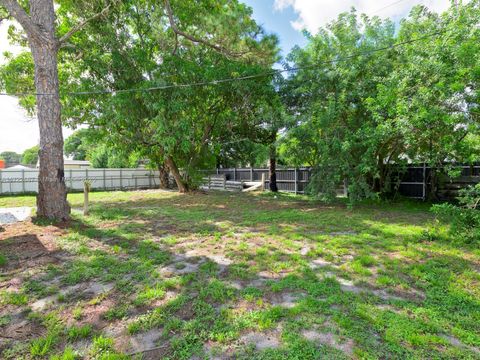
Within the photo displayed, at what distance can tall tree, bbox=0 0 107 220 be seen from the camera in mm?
5281

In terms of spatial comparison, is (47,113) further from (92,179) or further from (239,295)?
(92,179)

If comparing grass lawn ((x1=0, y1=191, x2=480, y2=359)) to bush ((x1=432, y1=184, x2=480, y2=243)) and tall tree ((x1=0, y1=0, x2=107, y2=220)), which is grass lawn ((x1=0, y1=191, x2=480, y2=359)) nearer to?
bush ((x1=432, y1=184, x2=480, y2=243))

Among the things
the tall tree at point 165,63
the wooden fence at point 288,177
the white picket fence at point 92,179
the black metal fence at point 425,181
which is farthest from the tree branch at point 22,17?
the white picket fence at point 92,179

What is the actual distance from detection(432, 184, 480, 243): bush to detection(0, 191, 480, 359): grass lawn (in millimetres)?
Answer: 258

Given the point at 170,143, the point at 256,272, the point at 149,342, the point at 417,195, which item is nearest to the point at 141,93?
the point at 170,143

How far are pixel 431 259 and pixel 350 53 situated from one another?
6.01m

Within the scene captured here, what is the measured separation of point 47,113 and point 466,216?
763 centimetres

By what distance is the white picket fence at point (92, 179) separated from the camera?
516 inches

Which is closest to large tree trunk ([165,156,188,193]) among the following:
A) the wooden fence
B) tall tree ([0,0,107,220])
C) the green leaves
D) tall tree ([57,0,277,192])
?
tall tree ([57,0,277,192])

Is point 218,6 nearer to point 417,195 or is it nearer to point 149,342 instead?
point 417,195

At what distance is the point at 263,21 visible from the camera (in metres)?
9.38

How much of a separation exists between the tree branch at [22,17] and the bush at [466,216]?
7.71m

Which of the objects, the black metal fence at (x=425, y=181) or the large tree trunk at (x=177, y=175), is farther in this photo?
the large tree trunk at (x=177, y=175)

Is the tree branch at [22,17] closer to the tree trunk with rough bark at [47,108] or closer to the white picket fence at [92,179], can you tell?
the tree trunk with rough bark at [47,108]
